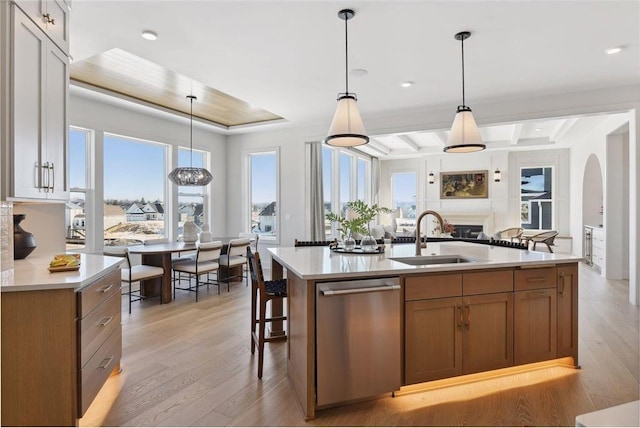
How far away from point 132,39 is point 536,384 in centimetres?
435

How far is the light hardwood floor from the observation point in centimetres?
199

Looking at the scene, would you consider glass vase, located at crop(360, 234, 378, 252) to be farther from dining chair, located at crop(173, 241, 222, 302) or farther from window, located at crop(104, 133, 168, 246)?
window, located at crop(104, 133, 168, 246)

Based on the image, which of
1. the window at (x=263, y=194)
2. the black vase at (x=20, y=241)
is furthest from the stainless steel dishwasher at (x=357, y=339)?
the window at (x=263, y=194)

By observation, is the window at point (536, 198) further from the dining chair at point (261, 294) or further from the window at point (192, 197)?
the dining chair at point (261, 294)

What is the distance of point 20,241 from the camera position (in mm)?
2340

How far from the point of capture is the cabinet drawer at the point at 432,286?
216cm

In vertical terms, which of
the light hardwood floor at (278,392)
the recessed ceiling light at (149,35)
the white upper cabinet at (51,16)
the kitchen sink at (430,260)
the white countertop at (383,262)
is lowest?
the light hardwood floor at (278,392)

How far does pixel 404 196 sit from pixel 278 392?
9.06 meters

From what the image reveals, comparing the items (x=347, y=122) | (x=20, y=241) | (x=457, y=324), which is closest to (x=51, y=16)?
(x=20, y=241)

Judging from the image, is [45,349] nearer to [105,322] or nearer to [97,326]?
[97,326]

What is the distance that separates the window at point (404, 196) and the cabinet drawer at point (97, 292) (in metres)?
8.96

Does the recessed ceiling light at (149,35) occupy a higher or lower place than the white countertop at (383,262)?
higher

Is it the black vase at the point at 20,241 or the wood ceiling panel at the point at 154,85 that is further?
the wood ceiling panel at the point at 154,85

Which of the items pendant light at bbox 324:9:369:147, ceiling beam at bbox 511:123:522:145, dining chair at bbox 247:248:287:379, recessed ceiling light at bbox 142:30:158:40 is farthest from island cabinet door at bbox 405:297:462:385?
ceiling beam at bbox 511:123:522:145
